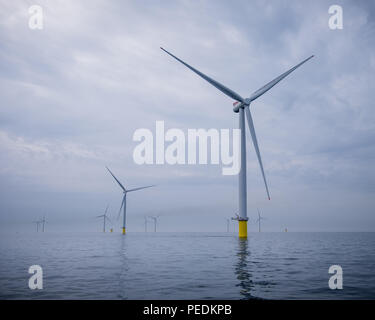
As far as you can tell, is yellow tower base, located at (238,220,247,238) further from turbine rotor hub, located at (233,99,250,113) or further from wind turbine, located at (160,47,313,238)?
turbine rotor hub, located at (233,99,250,113)

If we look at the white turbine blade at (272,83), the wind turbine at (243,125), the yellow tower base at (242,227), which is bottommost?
the yellow tower base at (242,227)

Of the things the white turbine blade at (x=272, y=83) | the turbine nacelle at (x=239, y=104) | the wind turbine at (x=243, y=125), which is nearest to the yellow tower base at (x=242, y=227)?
the wind turbine at (x=243, y=125)

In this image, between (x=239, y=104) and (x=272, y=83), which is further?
(x=239, y=104)

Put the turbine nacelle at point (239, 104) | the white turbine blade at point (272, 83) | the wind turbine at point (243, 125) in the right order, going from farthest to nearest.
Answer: the turbine nacelle at point (239, 104) → the wind turbine at point (243, 125) → the white turbine blade at point (272, 83)

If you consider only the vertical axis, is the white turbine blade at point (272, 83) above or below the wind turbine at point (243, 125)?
above

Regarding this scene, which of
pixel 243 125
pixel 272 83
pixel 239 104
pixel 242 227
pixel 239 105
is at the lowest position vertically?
pixel 242 227

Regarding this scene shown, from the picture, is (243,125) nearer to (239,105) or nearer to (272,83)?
(239,105)

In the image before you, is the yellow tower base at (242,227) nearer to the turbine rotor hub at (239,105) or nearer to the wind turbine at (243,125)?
the wind turbine at (243,125)

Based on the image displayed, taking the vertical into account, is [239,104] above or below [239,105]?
above

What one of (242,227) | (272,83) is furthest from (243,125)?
(242,227)

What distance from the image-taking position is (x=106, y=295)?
1579cm
